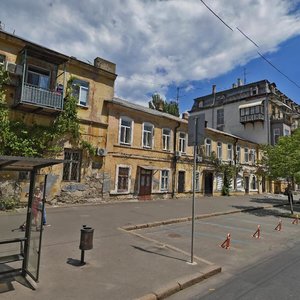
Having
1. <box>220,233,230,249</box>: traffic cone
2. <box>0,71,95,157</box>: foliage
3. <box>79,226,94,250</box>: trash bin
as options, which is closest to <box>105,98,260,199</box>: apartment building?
<box>0,71,95,157</box>: foliage

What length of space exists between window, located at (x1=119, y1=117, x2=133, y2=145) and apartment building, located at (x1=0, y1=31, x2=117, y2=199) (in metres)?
1.60

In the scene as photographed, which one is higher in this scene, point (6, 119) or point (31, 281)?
point (6, 119)

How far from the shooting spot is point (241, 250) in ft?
29.6

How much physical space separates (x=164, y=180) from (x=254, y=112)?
22.3 meters

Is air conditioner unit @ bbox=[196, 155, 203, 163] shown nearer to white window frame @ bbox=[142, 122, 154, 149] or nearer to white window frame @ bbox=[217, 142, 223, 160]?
white window frame @ bbox=[217, 142, 223, 160]

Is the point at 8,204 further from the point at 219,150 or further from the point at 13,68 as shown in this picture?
the point at 219,150

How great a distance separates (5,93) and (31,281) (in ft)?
41.9

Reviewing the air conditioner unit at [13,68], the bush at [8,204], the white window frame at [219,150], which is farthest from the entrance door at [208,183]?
the air conditioner unit at [13,68]

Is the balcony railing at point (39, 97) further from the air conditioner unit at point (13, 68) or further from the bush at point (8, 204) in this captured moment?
the bush at point (8, 204)

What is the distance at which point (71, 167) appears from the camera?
1819 centimetres

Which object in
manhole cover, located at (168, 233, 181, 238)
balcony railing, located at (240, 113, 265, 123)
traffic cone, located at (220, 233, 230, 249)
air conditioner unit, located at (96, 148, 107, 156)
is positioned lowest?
manhole cover, located at (168, 233, 181, 238)

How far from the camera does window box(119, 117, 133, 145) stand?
21031 millimetres

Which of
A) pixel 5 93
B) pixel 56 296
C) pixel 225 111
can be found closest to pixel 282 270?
pixel 56 296

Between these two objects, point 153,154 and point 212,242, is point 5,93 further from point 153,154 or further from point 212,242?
point 212,242
